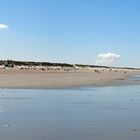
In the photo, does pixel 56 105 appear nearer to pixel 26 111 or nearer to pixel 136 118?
pixel 26 111

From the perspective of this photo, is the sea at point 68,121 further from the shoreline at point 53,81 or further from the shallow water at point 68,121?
the shoreline at point 53,81

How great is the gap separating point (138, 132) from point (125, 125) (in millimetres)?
993

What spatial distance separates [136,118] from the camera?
481 inches

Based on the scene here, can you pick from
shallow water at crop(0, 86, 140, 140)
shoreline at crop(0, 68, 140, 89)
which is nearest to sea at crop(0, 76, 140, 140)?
shallow water at crop(0, 86, 140, 140)

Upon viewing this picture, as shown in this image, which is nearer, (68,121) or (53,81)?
(68,121)

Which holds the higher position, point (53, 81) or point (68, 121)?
point (53, 81)

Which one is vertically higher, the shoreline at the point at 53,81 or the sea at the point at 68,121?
the shoreline at the point at 53,81

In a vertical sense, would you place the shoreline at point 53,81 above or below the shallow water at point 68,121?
above

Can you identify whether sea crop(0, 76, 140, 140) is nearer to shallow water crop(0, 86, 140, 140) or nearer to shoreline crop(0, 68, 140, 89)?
shallow water crop(0, 86, 140, 140)

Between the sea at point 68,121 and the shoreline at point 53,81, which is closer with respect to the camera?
the sea at point 68,121

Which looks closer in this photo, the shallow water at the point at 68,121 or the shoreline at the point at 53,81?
the shallow water at the point at 68,121

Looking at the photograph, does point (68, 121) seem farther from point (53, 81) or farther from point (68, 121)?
point (53, 81)

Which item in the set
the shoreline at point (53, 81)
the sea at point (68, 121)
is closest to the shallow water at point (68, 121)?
the sea at point (68, 121)

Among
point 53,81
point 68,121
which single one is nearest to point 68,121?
point 68,121
